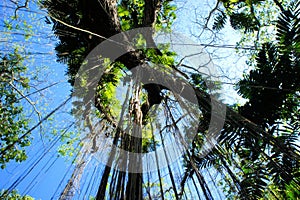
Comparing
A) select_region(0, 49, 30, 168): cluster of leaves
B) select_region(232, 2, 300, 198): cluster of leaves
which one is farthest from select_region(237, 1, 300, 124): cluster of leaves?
select_region(0, 49, 30, 168): cluster of leaves

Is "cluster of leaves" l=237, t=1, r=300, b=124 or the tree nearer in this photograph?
the tree

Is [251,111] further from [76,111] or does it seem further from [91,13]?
[76,111]

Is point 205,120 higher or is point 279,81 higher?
point 279,81

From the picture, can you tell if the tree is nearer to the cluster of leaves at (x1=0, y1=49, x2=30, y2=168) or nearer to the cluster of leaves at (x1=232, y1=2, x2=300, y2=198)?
the cluster of leaves at (x1=232, y1=2, x2=300, y2=198)

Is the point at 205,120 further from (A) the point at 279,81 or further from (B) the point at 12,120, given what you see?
(B) the point at 12,120

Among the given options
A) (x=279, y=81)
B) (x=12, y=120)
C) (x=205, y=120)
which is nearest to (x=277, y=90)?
(x=279, y=81)

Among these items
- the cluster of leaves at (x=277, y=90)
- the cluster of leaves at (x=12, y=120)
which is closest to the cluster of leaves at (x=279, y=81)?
the cluster of leaves at (x=277, y=90)

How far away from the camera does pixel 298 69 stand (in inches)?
48.1

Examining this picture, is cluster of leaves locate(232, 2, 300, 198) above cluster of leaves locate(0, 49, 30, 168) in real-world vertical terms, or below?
above

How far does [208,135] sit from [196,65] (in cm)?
155

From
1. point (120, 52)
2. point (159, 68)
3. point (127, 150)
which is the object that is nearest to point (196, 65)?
point (159, 68)

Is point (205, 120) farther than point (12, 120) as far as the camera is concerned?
No

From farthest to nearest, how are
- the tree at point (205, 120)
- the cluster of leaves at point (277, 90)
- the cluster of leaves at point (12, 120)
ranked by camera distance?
the cluster of leaves at point (12, 120) → the cluster of leaves at point (277, 90) → the tree at point (205, 120)

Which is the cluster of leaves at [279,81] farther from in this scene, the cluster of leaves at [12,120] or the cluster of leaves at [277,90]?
the cluster of leaves at [12,120]
